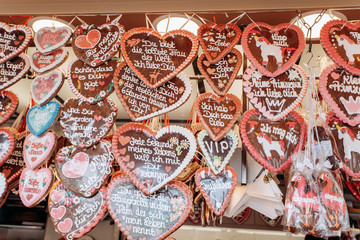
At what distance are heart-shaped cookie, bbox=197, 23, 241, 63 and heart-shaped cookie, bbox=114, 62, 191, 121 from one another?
0.19 metres

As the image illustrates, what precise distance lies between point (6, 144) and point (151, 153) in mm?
810

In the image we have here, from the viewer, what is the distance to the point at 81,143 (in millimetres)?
1687

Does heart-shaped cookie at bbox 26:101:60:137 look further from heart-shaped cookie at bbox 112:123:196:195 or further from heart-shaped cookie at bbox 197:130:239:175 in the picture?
heart-shaped cookie at bbox 197:130:239:175

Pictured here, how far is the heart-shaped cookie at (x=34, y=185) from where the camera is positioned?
5.52 ft

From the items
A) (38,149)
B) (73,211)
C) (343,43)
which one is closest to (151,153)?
(73,211)

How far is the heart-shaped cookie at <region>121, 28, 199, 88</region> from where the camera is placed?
5.65 ft

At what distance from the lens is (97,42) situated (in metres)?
1.87

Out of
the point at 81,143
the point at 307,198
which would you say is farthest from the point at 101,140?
the point at 307,198

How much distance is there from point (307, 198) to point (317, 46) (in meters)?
1.63

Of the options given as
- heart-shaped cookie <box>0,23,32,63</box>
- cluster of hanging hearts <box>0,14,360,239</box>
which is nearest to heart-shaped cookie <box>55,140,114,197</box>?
cluster of hanging hearts <box>0,14,360,239</box>

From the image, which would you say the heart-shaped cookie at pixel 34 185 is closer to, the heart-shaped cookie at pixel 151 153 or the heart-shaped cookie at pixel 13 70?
the heart-shaped cookie at pixel 151 153

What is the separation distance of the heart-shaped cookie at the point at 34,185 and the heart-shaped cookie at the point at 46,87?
0.37 meters

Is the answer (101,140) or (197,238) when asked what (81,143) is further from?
(197,238)

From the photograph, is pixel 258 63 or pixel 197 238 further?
pixel 197 238
